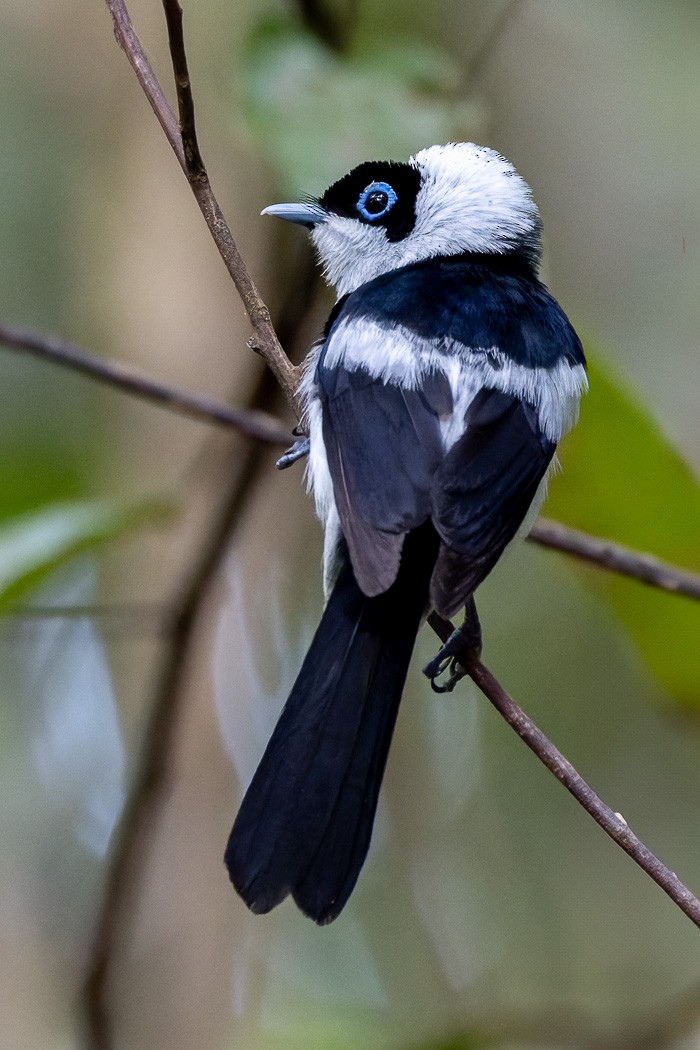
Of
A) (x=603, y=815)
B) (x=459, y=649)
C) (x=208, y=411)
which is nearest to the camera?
(x=603, y=815)

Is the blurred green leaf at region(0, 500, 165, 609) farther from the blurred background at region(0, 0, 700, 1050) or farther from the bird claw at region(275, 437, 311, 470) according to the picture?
the bird claw at region(275, 437, 311, 470)

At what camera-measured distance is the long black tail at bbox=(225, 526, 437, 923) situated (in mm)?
2381

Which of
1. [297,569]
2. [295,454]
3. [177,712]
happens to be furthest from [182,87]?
[297,569]

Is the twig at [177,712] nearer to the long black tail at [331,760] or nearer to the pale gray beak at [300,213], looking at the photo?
the long black tail at [331,760]

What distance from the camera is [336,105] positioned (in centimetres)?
309

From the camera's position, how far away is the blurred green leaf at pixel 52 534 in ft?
9.79

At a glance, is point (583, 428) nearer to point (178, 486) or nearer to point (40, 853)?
point (178, 486)

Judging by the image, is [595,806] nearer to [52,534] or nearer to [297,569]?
[52,534]

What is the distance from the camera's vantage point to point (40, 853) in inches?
190

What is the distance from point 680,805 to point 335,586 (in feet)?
10.5

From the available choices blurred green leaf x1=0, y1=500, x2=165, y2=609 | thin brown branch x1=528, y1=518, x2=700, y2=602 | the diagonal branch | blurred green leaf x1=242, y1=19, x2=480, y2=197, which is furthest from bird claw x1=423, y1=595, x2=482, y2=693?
blurred green leaf x1=242, y1=19, x2=480, y2=197

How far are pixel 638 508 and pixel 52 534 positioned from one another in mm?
1478

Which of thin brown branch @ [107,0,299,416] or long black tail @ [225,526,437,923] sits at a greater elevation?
thin brown branch @ [107,0,299,416]

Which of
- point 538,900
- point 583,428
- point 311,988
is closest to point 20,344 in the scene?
point 583,428
